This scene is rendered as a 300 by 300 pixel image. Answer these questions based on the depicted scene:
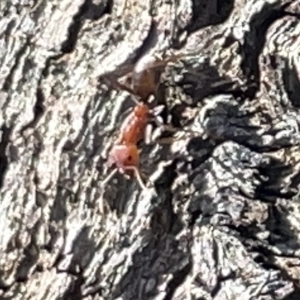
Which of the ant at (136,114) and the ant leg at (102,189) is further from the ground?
the ant at (136,114)

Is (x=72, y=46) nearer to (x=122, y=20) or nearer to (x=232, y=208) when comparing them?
(x=122, y=20)

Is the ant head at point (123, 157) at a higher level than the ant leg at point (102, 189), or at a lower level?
higher

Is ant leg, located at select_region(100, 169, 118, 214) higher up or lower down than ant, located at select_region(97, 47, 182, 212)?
lower down

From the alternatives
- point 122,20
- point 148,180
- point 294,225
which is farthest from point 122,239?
point 122,20
